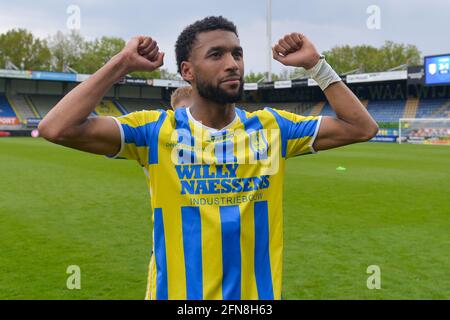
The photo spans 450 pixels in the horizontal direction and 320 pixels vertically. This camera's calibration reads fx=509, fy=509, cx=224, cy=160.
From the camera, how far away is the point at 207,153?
90.0 inches

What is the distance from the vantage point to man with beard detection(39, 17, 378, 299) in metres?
2.22

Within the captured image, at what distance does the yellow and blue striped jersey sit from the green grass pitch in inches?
102

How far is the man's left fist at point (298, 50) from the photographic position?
2.38 meters

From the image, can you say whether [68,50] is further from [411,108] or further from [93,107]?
[93,107]

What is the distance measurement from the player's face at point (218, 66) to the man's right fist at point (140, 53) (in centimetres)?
19

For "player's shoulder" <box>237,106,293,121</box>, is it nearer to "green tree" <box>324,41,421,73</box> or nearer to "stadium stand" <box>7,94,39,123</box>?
"stadium stand" <box>7,94,39,123</box>

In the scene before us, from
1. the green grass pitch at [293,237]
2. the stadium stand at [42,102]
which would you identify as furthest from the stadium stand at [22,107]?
the green grass pitch at [293,237]

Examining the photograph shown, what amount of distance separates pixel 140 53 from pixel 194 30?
0.96 feet

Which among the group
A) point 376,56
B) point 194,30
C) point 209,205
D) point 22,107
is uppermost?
point 376,56

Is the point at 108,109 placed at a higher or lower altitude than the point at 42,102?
lower

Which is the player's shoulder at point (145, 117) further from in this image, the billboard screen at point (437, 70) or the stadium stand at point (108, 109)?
the stadium stand at point (108, 109)

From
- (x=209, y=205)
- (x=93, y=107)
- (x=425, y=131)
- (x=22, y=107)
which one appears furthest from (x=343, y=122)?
(x=22, y=107)
